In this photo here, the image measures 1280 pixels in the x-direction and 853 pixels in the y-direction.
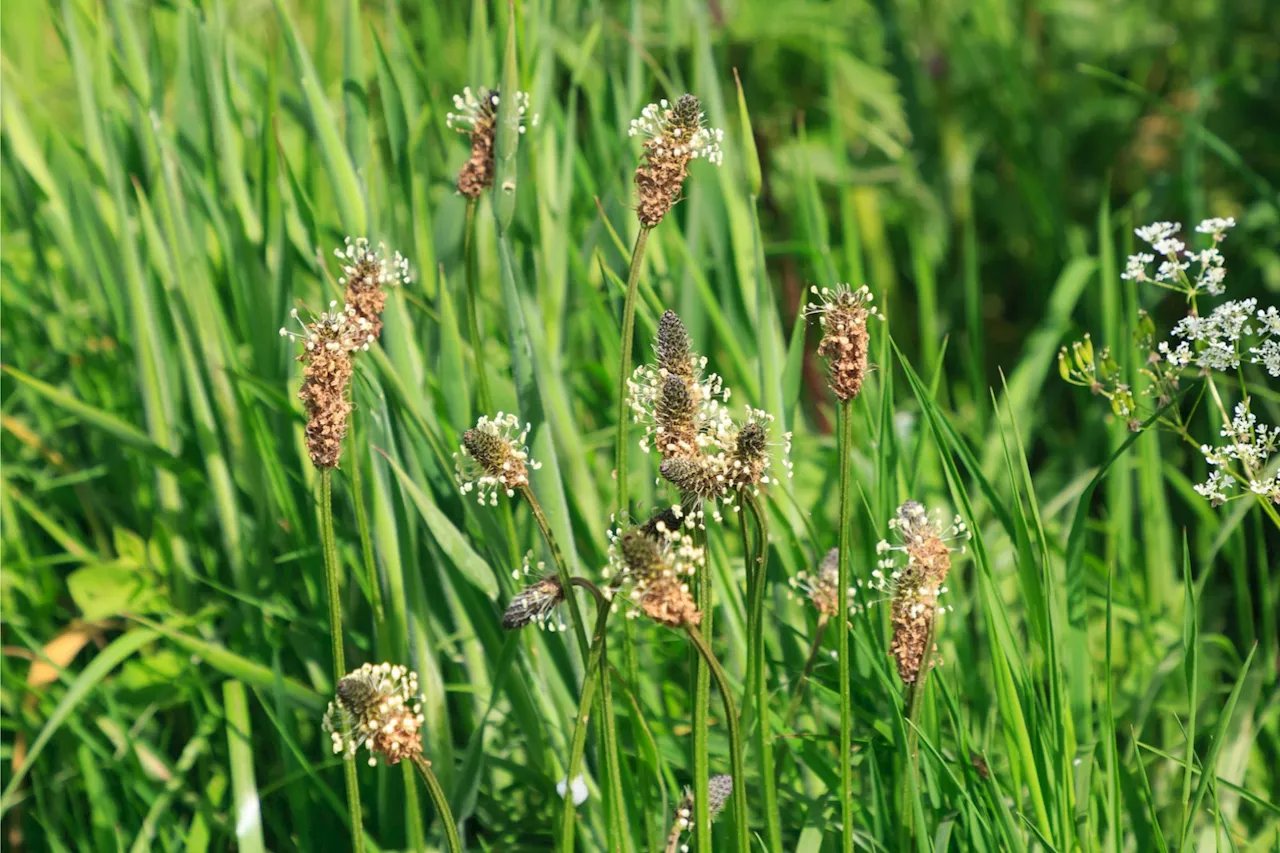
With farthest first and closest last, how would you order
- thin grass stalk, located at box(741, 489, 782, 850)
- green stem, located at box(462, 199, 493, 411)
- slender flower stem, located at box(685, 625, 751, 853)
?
green stem, located at box(462, 199, 493, 411), thin grass stalk, located at box(741, 489, 782, 850), slender flower stem, located at box(685, 625, 751, 853)

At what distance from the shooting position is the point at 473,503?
1.63 meters

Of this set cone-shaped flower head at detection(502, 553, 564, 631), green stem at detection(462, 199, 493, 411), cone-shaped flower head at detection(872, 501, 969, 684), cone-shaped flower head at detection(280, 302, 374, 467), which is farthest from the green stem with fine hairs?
cone-shaped flower head at detection(872, 501, 969, 684)

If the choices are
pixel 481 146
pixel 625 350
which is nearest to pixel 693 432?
pixel 625 350

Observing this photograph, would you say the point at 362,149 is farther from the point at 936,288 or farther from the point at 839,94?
the point at 936,288

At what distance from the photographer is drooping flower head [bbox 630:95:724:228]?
1197 mm

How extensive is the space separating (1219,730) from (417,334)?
1.35m

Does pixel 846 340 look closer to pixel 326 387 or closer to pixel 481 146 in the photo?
pixel 326 387

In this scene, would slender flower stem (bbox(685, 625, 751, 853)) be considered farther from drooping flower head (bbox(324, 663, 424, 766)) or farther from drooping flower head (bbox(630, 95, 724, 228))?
drooping flower head (bbox(630, 95, 724, 228))

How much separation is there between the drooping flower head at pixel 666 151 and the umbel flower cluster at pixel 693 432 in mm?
122

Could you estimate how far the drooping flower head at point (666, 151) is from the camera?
3.93 ft

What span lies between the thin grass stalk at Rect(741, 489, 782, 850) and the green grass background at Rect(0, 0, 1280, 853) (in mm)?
108

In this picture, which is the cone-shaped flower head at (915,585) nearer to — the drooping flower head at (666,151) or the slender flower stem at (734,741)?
the slender flower stem at (734,741)

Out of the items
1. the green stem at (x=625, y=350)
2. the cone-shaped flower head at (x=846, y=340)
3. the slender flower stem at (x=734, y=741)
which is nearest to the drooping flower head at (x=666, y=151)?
the green stem at (x=625, y=350)

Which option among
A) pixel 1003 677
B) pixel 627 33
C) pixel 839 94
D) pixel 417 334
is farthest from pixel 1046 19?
pixel 1003 677
